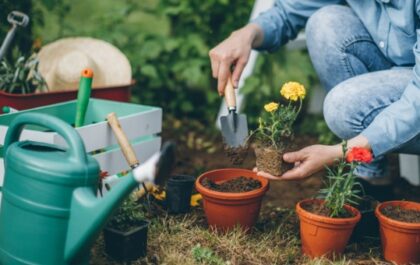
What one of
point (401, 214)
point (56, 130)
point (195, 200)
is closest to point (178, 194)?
point (195, 200)

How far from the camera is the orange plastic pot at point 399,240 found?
221 cm

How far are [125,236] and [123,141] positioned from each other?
1.53 feet

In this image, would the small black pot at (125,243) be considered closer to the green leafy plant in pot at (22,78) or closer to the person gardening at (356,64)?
the person gardening at (356,64)

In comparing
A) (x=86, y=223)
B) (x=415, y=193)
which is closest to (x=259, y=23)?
(x=415, y=193)

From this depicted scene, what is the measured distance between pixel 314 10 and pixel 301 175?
0.95m

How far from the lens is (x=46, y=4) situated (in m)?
3.20

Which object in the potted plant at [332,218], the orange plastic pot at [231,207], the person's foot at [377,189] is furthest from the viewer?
the person's foot at [377,189]

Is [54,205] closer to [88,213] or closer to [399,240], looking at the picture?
[88,213]

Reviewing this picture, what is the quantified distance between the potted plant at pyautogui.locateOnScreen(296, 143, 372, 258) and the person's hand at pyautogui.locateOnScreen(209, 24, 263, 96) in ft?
1.74

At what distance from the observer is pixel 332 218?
219cm

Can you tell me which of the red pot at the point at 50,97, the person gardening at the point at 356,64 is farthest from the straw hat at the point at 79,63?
the person gardening at the point at 356,64

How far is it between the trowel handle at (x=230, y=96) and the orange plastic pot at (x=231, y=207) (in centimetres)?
29

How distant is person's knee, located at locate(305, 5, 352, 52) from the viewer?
2.69 m

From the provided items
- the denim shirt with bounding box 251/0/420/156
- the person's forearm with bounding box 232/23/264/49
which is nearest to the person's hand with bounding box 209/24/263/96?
the person's forearm with bounding box 232/23/264/49
